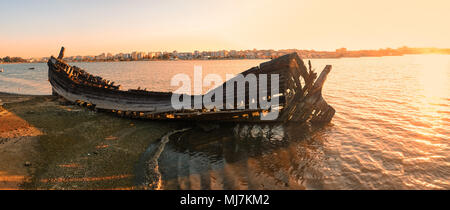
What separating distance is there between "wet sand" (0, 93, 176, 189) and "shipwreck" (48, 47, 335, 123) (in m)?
1.26

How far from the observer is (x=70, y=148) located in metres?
11.5

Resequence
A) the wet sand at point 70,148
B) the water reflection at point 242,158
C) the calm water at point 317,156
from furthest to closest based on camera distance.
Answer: the calm water at point 317,156 < the water reflection at point 242,158 < the wet sand at point 70,148

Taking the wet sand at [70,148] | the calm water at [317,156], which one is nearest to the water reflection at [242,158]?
the calm water at [317,156]

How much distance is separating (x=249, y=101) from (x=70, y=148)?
36.3 feet

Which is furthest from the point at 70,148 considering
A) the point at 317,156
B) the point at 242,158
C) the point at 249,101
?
the point at 317,156

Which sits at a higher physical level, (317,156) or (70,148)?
(70,148)

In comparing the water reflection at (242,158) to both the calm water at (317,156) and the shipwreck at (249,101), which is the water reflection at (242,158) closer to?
the calm water at (317,156)

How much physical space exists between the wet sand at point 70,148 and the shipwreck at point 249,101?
1.26 m

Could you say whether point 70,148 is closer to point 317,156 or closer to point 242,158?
point 242,158

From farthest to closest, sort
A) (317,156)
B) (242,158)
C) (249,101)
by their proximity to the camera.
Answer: (249,101) → (317,156) → (242,158)

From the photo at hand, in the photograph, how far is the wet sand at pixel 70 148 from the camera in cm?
885

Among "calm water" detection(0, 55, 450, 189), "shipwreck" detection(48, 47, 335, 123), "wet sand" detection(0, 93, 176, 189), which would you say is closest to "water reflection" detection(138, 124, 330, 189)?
"calm water" detection(0, 55, 450, 189)

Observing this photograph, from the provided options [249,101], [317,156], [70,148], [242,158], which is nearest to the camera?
[70,148]
